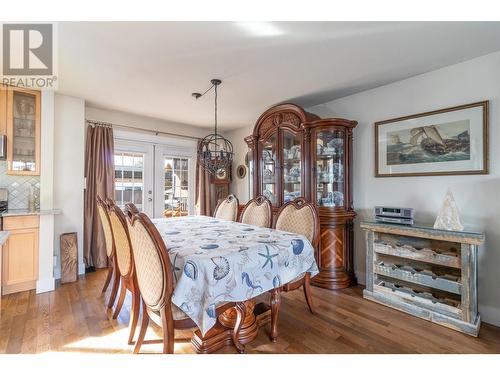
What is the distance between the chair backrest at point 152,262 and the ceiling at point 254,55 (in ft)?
4.55

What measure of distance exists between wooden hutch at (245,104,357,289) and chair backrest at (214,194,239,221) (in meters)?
0.64

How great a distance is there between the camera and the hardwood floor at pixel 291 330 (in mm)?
1729

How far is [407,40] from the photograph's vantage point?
1905 millimetres

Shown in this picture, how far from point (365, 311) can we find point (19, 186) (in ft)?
13.3

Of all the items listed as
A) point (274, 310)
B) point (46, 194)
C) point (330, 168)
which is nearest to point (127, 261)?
point (274, 310)

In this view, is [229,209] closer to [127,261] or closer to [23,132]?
[127,261]

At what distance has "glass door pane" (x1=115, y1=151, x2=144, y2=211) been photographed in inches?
152

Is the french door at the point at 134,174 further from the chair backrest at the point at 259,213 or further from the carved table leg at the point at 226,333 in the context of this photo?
the carved table leg at the point at 226,333

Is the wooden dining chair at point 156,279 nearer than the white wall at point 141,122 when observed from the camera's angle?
Yes

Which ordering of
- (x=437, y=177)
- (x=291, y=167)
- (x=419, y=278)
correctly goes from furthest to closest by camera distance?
1. (x=291, y=167)
2. (x=437, y=177)
3. (x=419, y=278)

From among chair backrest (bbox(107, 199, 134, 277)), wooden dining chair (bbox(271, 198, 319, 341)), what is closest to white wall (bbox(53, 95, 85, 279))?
chair backrest (bbox(107, 199, 134, 277))

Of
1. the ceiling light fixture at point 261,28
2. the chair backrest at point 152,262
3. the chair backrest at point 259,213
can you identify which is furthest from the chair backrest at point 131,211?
the chair backrest at point 259,213

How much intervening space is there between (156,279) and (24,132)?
283 centimetres

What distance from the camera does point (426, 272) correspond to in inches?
90.4
